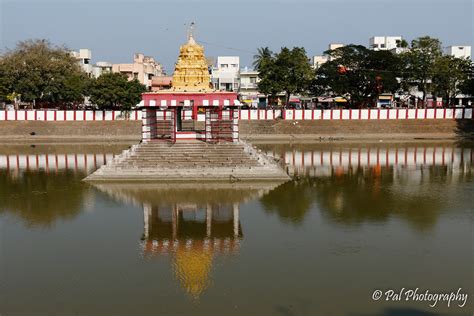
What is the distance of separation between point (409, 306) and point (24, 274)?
827cm

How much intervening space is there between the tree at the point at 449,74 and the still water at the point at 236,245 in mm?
24414

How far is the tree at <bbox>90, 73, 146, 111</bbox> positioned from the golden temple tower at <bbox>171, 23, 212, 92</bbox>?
1844 cm

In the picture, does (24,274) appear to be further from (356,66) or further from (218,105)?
(356,66)

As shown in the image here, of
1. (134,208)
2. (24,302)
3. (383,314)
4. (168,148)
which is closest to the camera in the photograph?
(383,314)

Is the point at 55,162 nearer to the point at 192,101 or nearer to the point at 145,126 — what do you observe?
the point at 145,126

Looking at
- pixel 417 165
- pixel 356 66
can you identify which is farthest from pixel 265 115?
pixel 417 165

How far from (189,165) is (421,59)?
30820 mm

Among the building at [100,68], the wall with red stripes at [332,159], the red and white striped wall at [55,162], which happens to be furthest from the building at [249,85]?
the red and white striped wall at [55,162]

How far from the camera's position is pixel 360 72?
44500 mm

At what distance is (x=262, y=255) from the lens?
12.8 metres

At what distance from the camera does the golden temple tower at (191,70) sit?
82.5 ft

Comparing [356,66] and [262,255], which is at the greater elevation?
[356,66]

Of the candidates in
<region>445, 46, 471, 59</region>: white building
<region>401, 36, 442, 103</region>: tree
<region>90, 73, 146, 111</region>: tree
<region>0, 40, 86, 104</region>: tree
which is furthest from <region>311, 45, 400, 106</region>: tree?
<region>445, 46, 471, 59</region>: white building

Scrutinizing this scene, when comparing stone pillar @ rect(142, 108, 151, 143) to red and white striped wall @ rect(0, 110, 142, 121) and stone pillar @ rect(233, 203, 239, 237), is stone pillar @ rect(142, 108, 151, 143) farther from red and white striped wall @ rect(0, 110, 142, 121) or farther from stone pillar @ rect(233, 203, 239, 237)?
red and white striped wall @ rect(0, 110, 142, 121)
